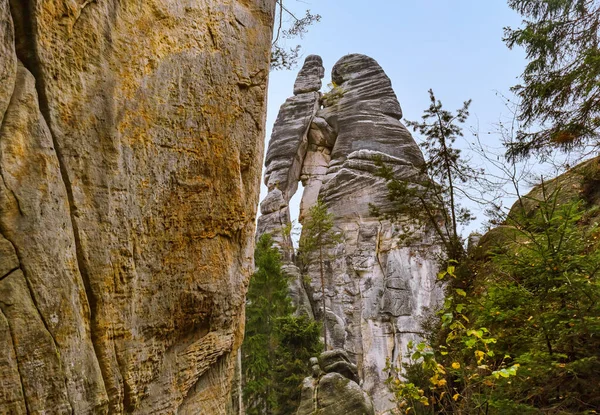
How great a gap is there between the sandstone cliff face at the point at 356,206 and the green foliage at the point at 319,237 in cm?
51

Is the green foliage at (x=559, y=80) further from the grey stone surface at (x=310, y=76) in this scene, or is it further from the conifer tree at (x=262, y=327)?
the grey stone surface at (x=310, y=76)

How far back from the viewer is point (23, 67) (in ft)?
9.57

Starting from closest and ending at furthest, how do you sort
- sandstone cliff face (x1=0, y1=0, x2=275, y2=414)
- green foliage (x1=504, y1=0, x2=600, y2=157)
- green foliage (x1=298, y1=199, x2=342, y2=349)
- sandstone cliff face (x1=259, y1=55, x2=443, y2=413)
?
1. sandstone cliff face (x1=0, y1=0, x2=275, y2=414)
2. green foliage (x1=504, y1=0, x2=600, y2=157)
3. sandstone cliff face (x1=259, y1=55, x2=443, y2=413)
4. green foliage (x1=298, y1=199, x2=342, y2=349)

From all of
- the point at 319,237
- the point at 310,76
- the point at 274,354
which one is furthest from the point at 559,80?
the point at 310,76

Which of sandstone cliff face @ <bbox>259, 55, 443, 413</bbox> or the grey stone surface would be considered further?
the grey stone surface

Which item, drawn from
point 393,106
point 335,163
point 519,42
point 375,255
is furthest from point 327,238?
point 519,42

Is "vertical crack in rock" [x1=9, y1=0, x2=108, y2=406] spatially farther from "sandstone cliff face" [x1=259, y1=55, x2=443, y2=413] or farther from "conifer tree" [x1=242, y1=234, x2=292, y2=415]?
"sandstone cliff face" [x1=259, y1=55, x2=443, y2=413]

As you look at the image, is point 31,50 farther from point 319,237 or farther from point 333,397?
point 319,237

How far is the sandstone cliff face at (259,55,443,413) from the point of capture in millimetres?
25000

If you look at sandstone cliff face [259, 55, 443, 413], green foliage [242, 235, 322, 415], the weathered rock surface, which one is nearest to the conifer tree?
green foliage [242, 235, 322, 415]

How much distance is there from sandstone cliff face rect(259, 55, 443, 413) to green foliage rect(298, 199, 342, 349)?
0.51m

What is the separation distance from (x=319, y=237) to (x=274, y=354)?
26.7ft

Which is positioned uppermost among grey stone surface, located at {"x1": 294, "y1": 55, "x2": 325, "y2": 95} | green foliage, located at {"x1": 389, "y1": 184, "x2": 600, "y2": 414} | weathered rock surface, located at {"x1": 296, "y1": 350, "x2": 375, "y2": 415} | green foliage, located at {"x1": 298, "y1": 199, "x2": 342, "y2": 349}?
grey stone surface, located at {"x1": 294, "y1": 55, "x2": 325, "y2": 95}

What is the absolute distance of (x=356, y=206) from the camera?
2806 cm
